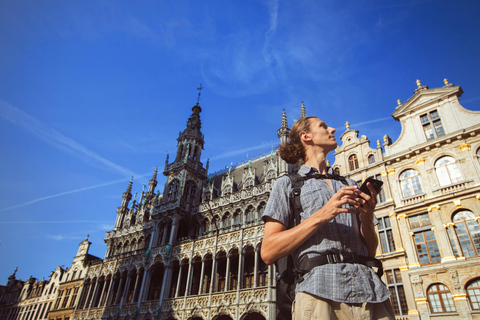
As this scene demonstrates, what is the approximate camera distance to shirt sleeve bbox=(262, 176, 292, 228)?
2787mm

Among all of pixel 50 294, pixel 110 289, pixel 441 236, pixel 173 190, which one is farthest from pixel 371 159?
pixel 50 294

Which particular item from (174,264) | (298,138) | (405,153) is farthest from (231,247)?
(298,138)

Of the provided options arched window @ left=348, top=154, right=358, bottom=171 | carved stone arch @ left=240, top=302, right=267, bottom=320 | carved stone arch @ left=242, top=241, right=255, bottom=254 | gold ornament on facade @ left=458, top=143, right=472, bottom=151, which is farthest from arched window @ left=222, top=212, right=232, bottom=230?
gold ornament on facade @ left=458, top=143, right=472, bottom=151

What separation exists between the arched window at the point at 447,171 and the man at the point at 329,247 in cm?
1915

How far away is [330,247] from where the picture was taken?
2.58 meters

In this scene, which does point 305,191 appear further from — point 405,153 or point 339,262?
point 405,153

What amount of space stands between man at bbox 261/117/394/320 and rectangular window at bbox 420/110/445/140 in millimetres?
20859

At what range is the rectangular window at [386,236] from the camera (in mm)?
19359

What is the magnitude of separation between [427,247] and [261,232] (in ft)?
33.2

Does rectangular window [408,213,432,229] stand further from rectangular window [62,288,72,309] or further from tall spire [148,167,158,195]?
rectangular window [62,288,72,309]

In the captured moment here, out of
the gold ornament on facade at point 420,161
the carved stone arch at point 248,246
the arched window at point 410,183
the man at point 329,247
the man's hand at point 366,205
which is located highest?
the gold ornament on facade at point 420,161

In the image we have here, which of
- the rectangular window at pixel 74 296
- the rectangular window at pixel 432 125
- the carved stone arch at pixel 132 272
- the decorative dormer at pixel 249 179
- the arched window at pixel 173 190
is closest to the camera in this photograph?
the rectangular window at pixel 432 125

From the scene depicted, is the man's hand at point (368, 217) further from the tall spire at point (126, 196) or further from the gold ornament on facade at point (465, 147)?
the tall spire at point (126, 196)

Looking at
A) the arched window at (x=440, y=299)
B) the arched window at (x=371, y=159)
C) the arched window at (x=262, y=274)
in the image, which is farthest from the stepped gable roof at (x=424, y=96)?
the arched window at (x=262, y=274)
